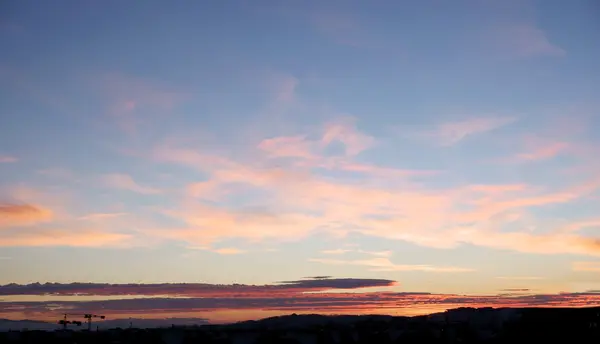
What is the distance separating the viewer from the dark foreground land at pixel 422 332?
8369 centimetres

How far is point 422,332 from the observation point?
3649 inches

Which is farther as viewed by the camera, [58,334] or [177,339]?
[58,334]

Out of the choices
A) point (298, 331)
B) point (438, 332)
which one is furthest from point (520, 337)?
point (298, 331)

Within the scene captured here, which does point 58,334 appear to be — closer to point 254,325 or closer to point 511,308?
point 254,325

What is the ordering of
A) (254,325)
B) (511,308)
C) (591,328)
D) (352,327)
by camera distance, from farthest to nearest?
(254,325) < (352,327) < (511,308) < (591,328)

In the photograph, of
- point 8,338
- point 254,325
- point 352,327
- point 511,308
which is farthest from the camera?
point 254,325

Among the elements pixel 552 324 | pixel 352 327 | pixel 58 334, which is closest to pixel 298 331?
pixel 352 327

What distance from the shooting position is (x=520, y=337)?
85.0 meters

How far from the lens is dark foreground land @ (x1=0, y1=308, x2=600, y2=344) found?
83.7 meters

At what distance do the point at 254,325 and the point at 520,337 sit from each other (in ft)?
199

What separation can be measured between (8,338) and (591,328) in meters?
91.7

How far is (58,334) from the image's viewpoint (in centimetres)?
11144

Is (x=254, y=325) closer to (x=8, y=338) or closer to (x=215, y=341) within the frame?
(x=215, y=341)

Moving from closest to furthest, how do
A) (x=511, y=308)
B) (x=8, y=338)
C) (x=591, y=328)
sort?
(x=591, y=328), (x=511, y=308), (x=8, y=338)
